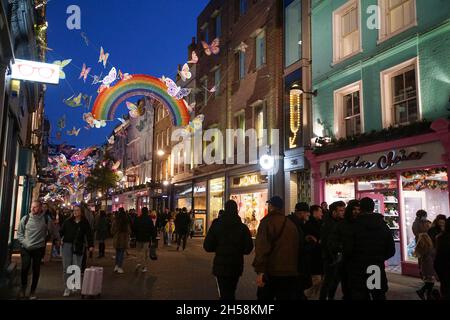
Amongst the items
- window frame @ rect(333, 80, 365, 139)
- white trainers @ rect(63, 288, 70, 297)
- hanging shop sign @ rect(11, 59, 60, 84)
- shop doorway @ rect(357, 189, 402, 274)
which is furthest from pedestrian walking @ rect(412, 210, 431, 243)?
hanging shop sign @ rect(11, 59, 60, 84)

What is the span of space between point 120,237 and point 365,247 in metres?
8.98

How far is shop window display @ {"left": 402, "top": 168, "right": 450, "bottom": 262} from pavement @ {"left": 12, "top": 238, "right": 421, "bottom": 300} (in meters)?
1.30

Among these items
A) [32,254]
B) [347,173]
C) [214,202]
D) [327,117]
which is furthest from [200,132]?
[32,254]

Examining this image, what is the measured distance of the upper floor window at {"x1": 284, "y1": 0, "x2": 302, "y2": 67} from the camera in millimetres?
20156

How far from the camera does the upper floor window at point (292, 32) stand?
20156 mm

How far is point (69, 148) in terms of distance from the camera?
43.8 metres

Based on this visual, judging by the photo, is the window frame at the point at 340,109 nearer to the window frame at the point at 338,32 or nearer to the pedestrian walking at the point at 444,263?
the window frame at the point at 338,32

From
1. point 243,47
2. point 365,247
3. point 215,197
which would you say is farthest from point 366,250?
point 215,197

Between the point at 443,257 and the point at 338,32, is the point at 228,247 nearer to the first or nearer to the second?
the point at 443,257

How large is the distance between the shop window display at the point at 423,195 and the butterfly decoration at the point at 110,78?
11.0 metres

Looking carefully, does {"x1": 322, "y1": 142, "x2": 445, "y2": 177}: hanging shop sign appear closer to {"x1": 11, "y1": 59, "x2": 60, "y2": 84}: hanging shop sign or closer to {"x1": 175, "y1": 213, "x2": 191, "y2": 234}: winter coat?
{"x1": 175, "y1": 213, "x2": 191, "y2": 234}: winter coat

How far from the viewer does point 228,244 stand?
22.0 ft

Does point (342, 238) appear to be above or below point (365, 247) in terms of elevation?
above

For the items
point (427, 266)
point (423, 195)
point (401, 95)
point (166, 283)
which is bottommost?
point (166, 283)
